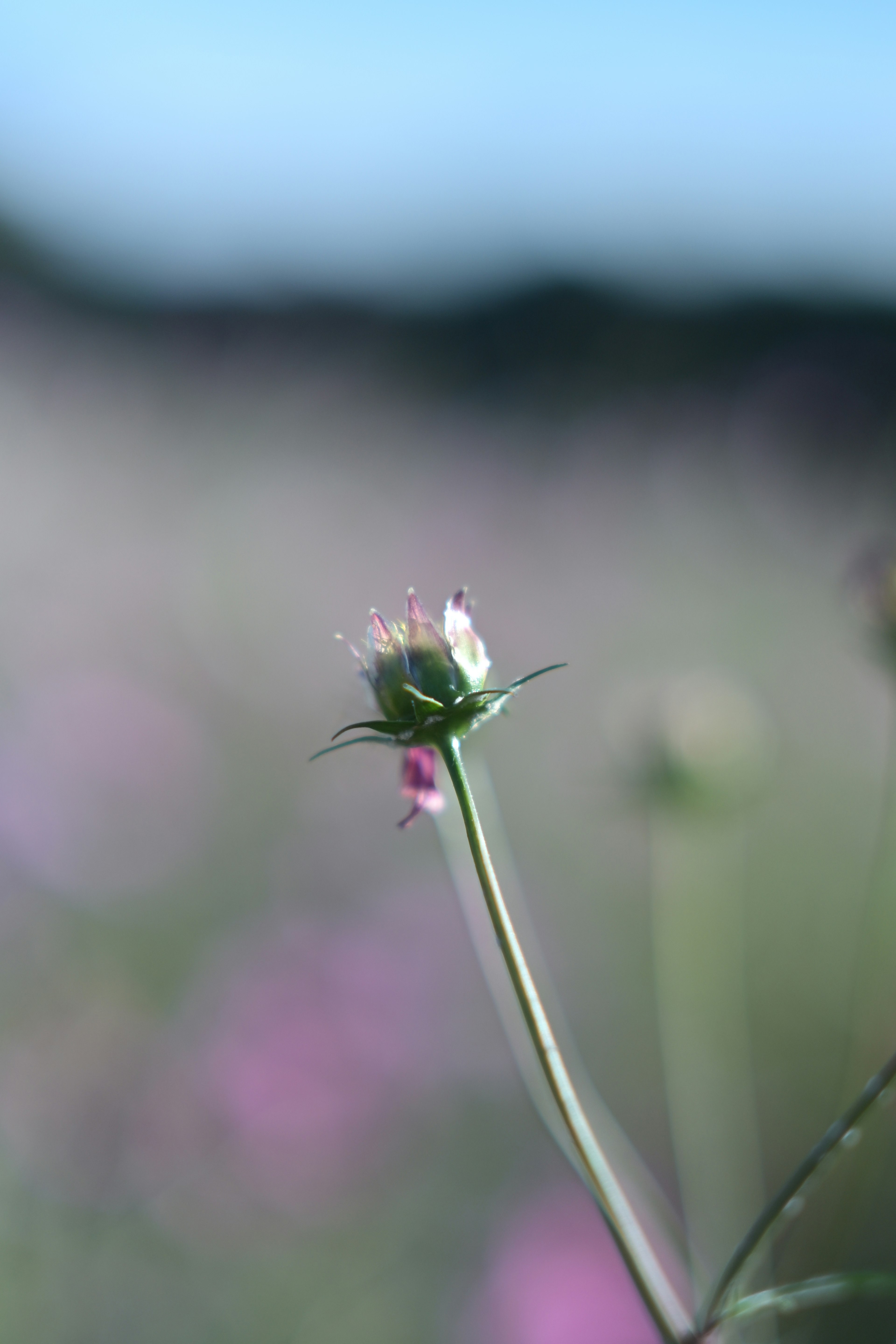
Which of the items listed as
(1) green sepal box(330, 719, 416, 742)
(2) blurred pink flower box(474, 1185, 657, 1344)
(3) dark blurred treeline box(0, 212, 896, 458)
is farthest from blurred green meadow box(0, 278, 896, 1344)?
(3) dark blurred treeline box(0, 212, 896, 458)

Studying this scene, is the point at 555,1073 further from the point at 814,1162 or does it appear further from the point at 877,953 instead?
the point at 877,953

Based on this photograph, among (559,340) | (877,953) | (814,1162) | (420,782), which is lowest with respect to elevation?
(877,953)

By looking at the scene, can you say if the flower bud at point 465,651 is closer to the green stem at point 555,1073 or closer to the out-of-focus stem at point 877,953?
the green stem at point 555,1073

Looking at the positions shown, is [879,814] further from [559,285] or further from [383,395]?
[559,285]

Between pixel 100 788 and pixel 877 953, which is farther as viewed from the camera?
pixel 877 953

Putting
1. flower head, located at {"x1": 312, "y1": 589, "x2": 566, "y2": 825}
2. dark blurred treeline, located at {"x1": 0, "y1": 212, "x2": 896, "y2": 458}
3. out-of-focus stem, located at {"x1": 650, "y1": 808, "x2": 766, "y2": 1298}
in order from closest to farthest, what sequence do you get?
flower head, located at {"x1": 312, "y1": 589, "x2": 566, "y2": 825}, out-of-focus stem, located at {"x1": 650, "y1": 808, "x2": 766, "y2": 1298}, dark blurred treeline, located at {"x1": 0, "y1": 212, "x2": 896, "y2": 458}

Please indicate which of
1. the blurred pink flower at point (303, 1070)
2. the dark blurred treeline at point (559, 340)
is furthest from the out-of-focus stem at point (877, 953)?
the dark blurred treeline at point (559, 340)

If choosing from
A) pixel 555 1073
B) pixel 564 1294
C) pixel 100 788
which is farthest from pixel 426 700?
pixel 100 788

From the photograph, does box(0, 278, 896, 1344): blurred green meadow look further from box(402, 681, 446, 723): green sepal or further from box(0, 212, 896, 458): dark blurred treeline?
box(0, 212, 896, 458): dark blurred treeline
